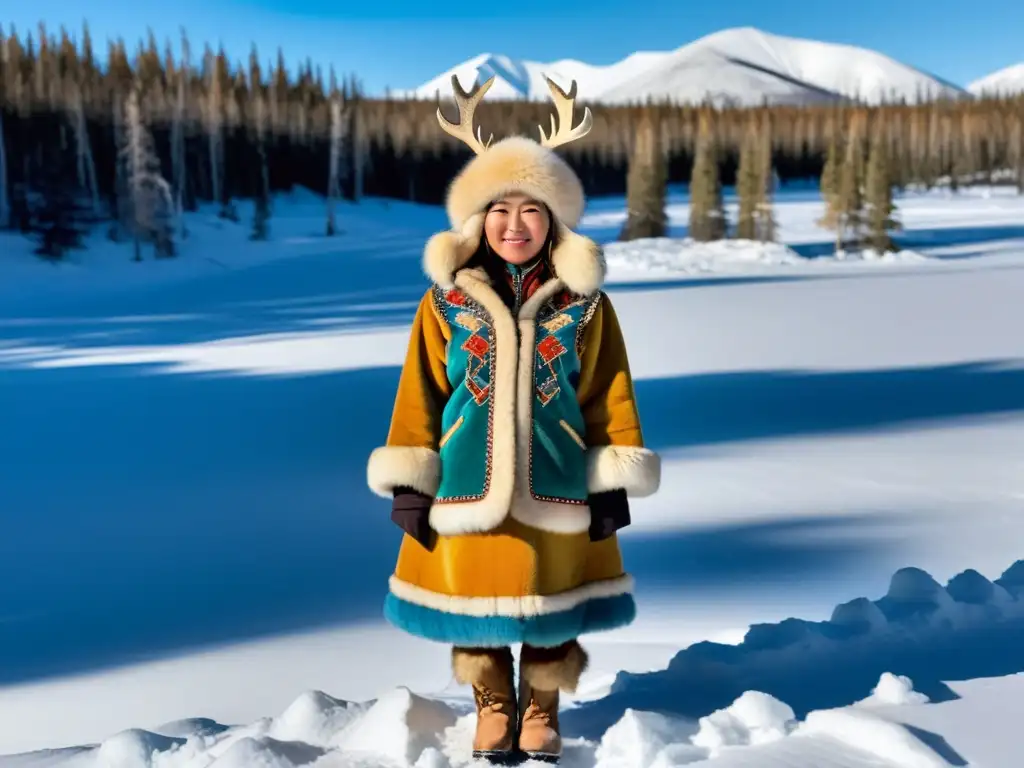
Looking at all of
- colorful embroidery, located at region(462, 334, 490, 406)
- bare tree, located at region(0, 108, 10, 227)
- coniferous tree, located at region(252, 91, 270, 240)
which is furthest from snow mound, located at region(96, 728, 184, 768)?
coniferous tree, located at region(252, 91, 270, 240)

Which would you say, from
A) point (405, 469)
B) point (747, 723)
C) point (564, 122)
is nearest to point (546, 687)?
point (747, 723)

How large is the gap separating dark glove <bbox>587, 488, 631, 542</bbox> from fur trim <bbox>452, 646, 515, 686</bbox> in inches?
16.1

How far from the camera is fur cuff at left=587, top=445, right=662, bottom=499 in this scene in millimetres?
2688

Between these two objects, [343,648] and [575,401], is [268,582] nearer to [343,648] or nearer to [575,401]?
[343,648]

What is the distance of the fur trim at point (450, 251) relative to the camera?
2.75 m

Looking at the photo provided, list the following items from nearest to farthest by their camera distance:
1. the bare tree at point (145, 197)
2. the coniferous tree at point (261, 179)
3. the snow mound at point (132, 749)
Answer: the snow mound at point (132, 749)
the bare tree at point (145, 197)
the coniferous tree at point (261, 179)

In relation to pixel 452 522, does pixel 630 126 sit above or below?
above

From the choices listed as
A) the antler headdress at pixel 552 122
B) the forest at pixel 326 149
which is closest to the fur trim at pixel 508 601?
the antler headdress at pixel 552 122

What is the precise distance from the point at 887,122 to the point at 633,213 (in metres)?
56.9

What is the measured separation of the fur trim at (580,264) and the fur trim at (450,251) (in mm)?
219

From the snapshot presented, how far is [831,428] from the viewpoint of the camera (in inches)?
328

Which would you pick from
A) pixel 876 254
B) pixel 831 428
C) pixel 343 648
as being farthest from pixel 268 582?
pixel 876 254

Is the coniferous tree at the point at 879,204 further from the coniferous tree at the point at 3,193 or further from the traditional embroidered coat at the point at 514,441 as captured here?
the traditional embroidered coat at the point at 514,441

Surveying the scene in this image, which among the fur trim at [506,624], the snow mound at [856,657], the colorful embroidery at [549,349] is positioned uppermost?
the colorful embroidery at [549,349]
